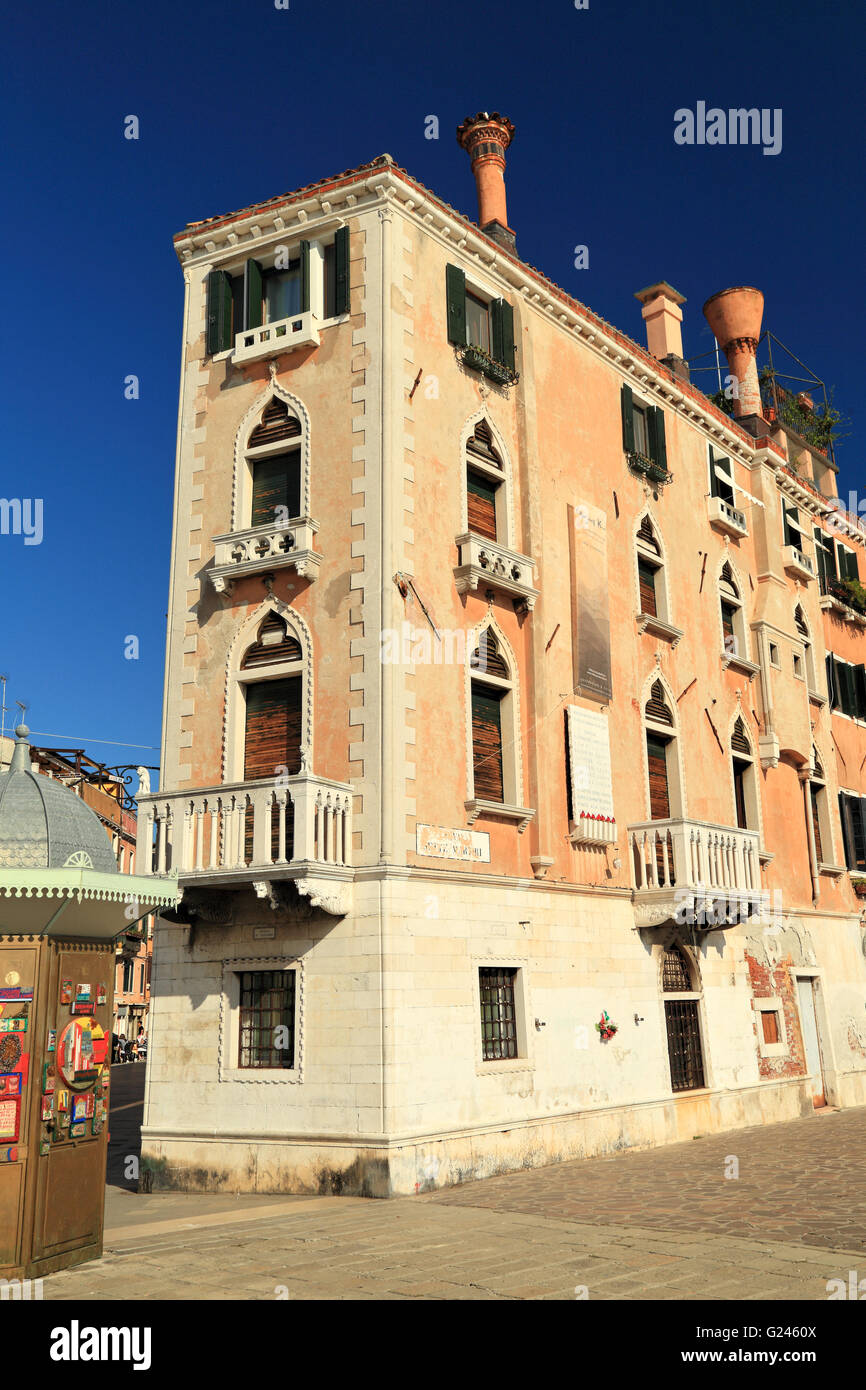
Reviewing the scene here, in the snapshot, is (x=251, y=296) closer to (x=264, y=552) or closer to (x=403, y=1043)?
(x=264, y=552)

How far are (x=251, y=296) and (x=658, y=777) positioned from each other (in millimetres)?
11641

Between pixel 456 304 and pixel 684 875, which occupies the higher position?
pixel 456 304

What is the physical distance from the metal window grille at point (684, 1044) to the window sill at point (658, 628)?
708cm

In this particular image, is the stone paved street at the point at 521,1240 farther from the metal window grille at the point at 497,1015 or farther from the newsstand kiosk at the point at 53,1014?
the metal window grille at the point at 497,1015

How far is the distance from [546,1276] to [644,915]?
37.8ft

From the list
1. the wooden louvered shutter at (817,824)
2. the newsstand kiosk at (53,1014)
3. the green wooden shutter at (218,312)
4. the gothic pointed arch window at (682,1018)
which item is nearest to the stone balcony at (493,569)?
the green wooden shutter at (218,312)

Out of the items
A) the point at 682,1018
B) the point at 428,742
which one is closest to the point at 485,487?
the point at 428,742

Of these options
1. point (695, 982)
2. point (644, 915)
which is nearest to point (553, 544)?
point (644, 915)

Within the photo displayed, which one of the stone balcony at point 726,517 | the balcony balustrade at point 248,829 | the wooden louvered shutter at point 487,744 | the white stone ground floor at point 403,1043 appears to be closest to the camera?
Result: the white stone ground floor at point 403,1043

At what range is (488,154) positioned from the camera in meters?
22.9

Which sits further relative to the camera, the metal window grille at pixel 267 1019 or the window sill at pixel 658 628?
the window sill at pixel 658 628

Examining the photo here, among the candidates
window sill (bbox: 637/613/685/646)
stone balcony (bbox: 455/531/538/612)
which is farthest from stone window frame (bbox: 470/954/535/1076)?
window sill (bbox: 637/613/685/646)

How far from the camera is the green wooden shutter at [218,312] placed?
1922 centimetres

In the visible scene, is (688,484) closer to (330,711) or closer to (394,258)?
(394,258)
